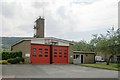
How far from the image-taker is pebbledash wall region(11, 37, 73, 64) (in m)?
35.0

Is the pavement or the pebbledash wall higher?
the pebbledash wall

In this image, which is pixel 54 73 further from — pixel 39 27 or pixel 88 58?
pixel 39 27

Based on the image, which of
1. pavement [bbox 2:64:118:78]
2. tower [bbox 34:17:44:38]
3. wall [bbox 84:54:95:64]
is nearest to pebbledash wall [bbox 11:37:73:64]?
wall [bbox 84:54:95:64]

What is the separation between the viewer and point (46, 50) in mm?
36594

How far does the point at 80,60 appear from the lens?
4259 centimetres

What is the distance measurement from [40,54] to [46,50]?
4.31 feet

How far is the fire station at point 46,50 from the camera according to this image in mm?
34969

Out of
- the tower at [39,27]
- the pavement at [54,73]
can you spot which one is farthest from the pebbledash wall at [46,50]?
the pavement at [54,73]

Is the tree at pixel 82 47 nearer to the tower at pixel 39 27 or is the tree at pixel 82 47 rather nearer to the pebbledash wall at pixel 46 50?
the tower at pixel 39 27

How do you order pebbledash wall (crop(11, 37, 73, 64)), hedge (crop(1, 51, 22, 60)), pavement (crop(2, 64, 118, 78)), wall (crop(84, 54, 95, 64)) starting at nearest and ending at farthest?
pavement (crop(2, 64, 118, 78)), pebbledash wall (crop(11, 37, 73, 64)), hedge (crop(1, 51, 22, 60)), wall (crop(84, 54, 95, 64))

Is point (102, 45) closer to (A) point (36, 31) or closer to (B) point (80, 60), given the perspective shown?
(B) point (80, 60)

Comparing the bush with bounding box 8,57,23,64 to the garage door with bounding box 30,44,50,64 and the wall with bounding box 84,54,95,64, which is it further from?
the wall with bounding box 84,54,95,64

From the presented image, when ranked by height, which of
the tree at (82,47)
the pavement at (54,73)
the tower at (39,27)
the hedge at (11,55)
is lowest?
the pavement at (54,73)

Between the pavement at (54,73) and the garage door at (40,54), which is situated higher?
the garage door at (40,54)
